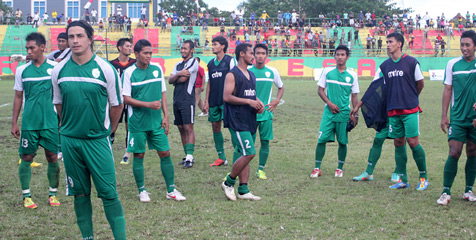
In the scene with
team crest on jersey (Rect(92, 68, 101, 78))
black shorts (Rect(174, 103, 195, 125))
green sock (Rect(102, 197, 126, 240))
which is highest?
team crest on jersey (Rect(92, 68, 101, 78))

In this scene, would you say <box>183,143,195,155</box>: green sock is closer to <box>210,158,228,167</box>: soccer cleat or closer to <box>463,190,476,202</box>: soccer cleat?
<box>210,158,228,167</box>: soccer cleat

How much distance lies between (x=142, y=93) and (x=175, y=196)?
59.8 inches

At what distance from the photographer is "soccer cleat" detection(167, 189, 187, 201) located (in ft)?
22.6

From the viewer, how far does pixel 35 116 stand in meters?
6.62

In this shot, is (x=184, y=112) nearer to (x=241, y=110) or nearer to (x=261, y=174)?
(x=261, y=174)

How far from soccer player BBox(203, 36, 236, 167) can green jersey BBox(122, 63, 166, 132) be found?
105 inches

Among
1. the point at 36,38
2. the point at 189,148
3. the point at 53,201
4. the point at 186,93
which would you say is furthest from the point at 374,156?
the point at 36,38

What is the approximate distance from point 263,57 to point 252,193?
92.6 inches

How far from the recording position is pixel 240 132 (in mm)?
6867

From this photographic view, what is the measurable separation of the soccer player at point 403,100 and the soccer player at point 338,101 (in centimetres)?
90

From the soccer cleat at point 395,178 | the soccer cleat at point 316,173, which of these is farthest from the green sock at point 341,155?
the soccer cleat at point 395,178

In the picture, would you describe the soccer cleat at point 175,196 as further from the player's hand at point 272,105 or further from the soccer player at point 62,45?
the soccer player at point 62,45

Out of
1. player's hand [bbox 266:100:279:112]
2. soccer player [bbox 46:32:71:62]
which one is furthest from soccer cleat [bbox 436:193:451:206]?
soccer player [bbox 46:32:71:62]

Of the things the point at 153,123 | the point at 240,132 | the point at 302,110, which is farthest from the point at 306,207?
the point at 302,110
